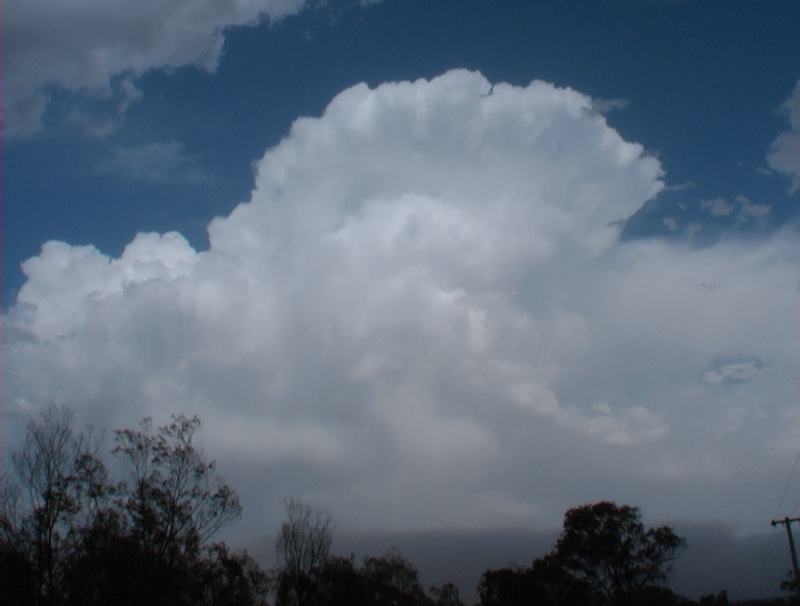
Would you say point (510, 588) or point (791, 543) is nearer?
point (791, 543)

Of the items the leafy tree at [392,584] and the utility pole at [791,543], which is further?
the leafy tree at [392,584]

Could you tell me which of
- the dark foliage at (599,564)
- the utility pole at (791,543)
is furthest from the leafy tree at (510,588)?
the utility pole at (791,543)

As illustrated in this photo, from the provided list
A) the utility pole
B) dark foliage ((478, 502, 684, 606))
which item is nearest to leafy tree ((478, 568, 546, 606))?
dark foliage ((478, 502, 684, 606))

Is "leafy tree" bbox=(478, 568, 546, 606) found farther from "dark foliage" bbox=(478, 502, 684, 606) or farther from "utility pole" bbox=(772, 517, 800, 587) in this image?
"utility pole" bbox=(772, 517, 800, 587)

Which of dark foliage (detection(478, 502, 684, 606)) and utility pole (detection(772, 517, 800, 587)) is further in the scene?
dark foliage (detection(478, 502, 684, 606))

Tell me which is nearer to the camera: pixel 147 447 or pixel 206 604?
pixel 147 447

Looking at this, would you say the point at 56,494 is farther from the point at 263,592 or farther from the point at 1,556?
the point at 263,592

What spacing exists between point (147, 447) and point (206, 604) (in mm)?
18115

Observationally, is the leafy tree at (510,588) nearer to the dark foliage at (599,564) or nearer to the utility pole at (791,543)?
the dark foliage at (599,564)

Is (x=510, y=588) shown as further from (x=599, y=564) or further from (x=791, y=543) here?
(x=791, y=543)

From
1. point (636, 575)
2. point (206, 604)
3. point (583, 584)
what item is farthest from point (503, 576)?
point (206, 604)

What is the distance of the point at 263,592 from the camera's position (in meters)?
66.1

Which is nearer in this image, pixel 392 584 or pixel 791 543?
pixel 791 543

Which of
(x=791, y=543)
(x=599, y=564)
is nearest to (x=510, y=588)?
(x=599, y=564)
